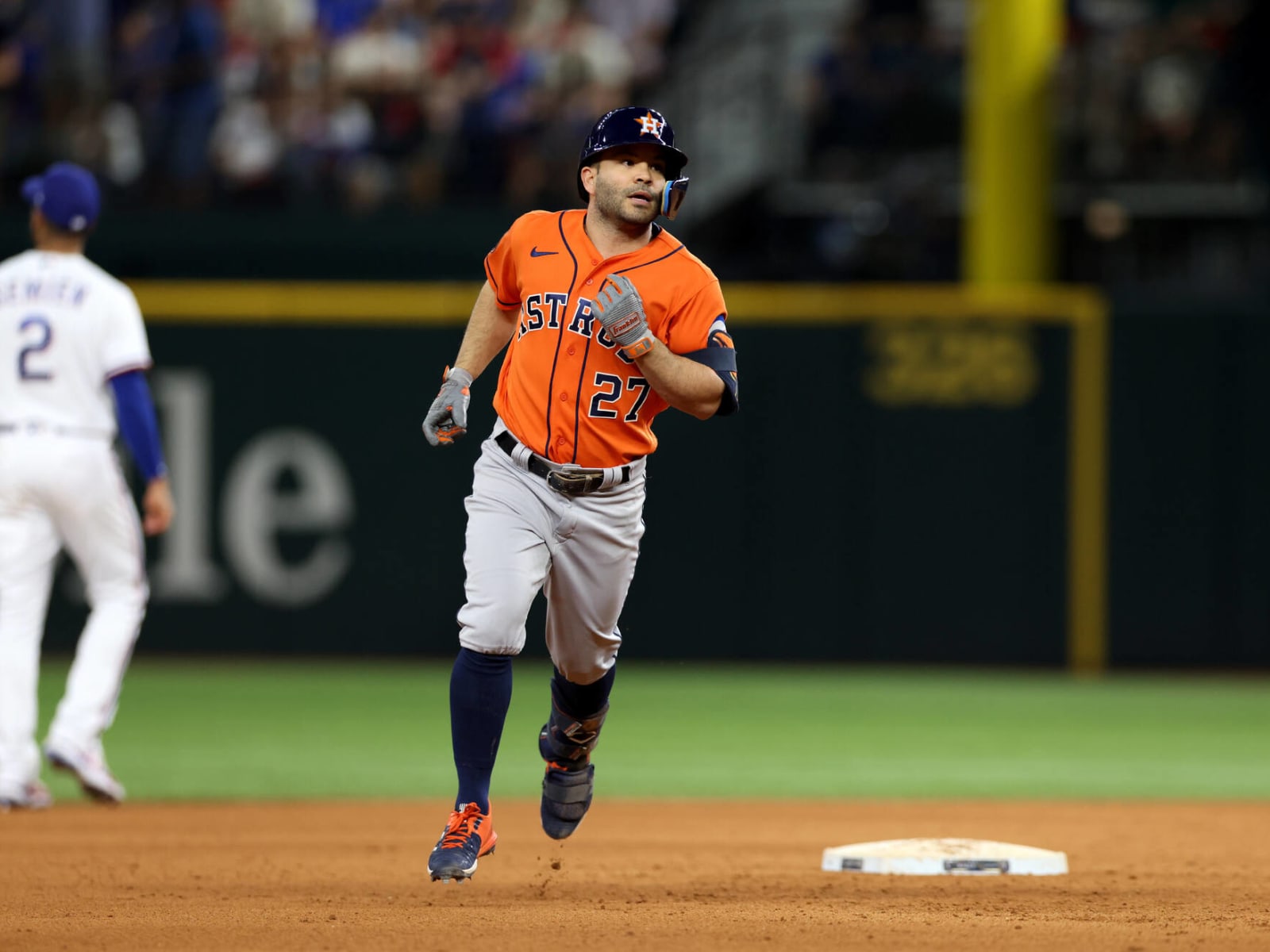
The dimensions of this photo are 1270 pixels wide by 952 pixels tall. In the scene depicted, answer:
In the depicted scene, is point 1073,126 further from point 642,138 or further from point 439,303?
point 642,138

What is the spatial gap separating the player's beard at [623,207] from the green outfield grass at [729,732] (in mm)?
3209

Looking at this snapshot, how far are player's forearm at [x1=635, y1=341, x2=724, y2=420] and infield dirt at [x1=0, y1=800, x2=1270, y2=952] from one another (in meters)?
1.32

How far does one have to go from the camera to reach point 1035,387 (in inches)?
522

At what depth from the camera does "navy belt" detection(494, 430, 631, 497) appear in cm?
582

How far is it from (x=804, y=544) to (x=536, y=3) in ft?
15.3

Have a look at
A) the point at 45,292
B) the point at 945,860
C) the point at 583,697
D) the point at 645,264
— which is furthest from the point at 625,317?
the point at 45,292

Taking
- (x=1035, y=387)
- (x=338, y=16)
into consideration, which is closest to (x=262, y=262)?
(x=338, y=16)

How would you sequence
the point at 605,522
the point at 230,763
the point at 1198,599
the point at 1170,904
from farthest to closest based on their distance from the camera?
the point at 1198,599 < the point at 230,763 < the point at 605,522 < the point at 1170,904

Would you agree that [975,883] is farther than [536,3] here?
No

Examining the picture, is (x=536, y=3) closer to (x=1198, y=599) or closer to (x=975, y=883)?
(x=1198, y=599)

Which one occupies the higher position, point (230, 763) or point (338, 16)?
point (338, 16)

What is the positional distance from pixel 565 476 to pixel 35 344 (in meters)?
2.66

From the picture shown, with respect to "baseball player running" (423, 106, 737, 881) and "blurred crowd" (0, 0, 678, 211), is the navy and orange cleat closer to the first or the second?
"baseball player running" (423, 106, 737, 881)

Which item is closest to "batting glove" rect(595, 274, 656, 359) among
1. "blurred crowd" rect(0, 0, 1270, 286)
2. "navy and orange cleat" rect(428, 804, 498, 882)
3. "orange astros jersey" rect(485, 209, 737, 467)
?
"orange astros jersey" rect(485, 209, 737, 467)
